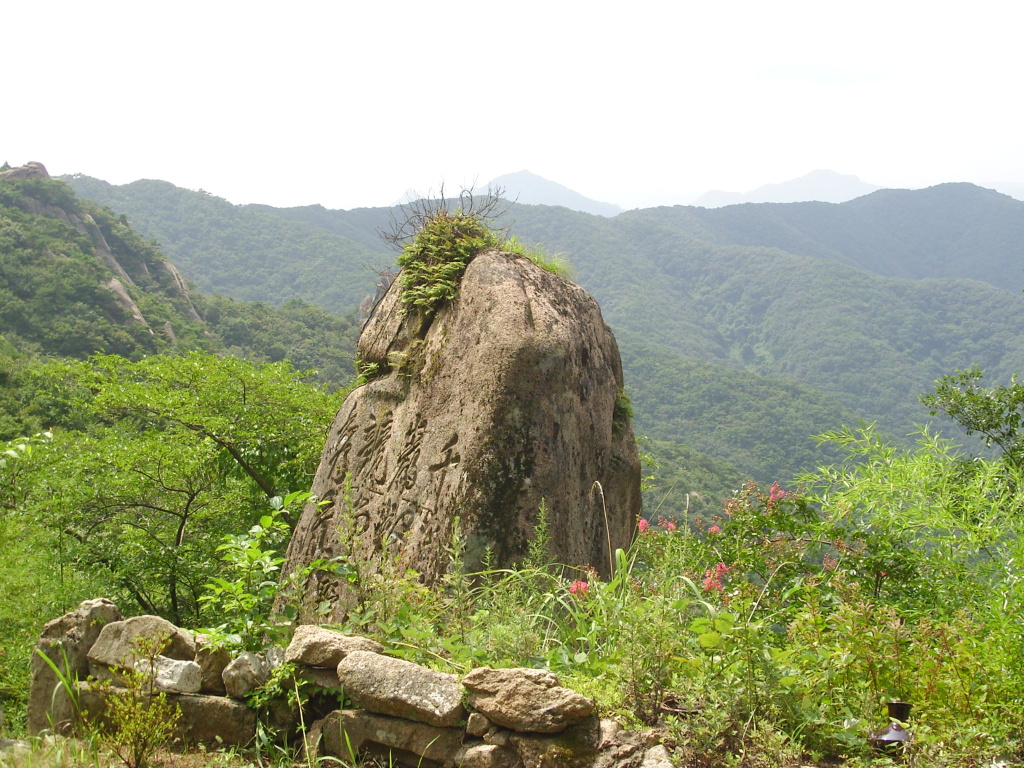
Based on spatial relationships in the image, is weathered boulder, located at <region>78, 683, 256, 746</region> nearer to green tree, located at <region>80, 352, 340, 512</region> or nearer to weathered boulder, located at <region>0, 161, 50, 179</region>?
green tree, located at <region>80, 352, 340, 512</region>

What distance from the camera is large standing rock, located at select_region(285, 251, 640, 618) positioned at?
5.68m

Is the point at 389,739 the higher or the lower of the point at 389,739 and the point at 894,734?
the lower

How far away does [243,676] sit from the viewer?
3.57 metres

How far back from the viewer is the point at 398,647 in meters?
3.73

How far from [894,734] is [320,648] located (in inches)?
92.6

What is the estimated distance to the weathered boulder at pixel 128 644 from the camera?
3645 millimetres

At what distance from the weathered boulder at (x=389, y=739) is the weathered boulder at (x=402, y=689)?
0.12ft

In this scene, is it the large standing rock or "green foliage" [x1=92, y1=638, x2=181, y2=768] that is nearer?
"green foliage" [x1=92, y1=638, x2=181, y2=768]

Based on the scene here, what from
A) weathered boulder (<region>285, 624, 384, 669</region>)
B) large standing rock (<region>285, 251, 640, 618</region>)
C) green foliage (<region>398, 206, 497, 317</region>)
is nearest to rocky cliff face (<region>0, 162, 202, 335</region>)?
green foliage (<region>398, 206, 497, 317</region>)

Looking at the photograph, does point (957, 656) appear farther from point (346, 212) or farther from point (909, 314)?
point (346, 212)

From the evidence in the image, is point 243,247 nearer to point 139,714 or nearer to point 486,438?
point 486,438

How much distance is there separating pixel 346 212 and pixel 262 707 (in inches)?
6182

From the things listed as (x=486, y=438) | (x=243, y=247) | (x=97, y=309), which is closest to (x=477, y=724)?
(x=486, y=438)

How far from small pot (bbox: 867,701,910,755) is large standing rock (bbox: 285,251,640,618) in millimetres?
2987
